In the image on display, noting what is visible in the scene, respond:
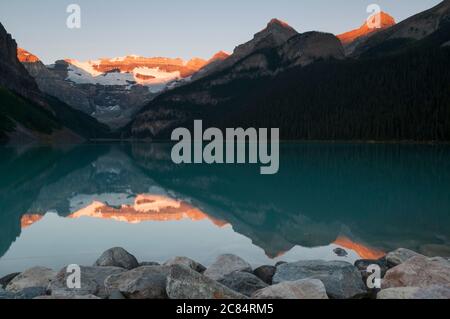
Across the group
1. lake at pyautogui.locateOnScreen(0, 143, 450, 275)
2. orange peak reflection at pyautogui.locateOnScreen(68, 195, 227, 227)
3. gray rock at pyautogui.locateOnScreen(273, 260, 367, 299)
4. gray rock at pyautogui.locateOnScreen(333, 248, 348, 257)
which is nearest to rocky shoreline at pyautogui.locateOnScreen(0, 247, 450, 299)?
gray rock at pyautogui.locateOnScreen(273, 260, 367, 299)

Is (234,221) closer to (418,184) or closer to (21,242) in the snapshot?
(21,242)

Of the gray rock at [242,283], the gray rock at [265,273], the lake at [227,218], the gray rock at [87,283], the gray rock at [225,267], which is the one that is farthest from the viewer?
the lake at [227,218]

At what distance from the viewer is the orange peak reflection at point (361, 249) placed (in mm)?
19125

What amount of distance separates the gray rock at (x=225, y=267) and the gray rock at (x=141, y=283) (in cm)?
218

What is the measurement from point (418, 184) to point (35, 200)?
33038 millimetres

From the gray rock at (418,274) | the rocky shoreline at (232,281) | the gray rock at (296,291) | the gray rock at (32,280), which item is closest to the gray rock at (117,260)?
the rocky shoreline at (232,281)

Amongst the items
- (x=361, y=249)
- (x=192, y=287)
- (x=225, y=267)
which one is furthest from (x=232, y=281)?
(x=361, y=249)

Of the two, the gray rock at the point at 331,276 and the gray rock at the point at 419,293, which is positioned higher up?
the gray rock at the point at 419,293

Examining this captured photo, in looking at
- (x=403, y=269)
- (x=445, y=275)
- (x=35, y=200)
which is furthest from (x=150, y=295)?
(x=35, y=200)

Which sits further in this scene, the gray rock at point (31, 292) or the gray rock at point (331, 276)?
the gray rock at point (331, 276)

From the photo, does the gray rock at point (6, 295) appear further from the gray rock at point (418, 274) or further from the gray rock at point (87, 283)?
the gray rock at point (418, 274)

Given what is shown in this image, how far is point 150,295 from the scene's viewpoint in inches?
483

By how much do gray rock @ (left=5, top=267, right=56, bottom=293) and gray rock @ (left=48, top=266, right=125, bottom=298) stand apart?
0.89 meters
